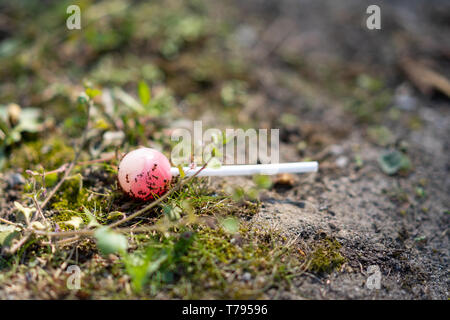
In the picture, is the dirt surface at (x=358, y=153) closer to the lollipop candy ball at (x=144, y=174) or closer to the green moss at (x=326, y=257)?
the green moss at (x=326, y=257)

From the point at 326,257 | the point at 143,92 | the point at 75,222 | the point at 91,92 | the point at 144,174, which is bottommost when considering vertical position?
the point at 326,257

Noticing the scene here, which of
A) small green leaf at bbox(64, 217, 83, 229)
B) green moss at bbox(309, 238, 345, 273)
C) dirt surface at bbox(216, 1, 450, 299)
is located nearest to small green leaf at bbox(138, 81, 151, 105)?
dirt surface at bbox(216, 1, 450, 299)

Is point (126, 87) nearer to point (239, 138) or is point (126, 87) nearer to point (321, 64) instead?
point (239, 138)

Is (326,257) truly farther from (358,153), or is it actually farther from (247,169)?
(358,153)

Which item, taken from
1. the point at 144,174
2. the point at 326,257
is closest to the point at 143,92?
the point at 144,174

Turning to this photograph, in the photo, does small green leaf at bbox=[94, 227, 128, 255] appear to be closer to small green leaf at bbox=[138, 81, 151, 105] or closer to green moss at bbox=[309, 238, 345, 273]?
green moss at bbox=[309, 238, 345, 273]
